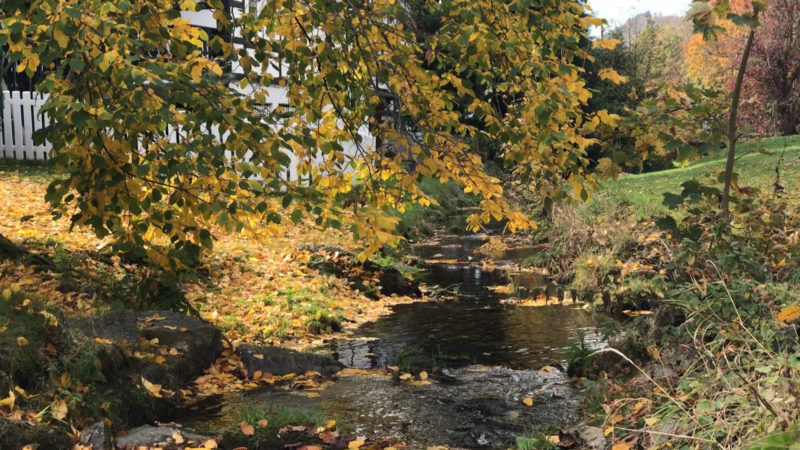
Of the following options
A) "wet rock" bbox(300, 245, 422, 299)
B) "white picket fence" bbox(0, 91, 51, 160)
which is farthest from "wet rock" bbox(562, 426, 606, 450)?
"white picket fence" bbox(0, 91, 51, 160)

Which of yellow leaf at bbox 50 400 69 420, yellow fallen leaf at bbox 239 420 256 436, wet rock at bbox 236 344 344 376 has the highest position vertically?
yellow leaf at bbox 50 400 69 420

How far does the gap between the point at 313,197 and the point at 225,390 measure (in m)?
2.21

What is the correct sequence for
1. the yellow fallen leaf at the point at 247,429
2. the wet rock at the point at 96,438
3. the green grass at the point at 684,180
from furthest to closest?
the green grass at the point at 684,180
the yellow fallen leaf at the point at 247,429
the wet rock at the point at 96,438

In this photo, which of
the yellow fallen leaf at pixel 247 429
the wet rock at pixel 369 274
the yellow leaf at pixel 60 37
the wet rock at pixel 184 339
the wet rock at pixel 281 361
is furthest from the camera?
the wet rock at pixel 369 274

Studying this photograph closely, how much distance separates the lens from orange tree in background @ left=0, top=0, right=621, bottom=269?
4.07 m

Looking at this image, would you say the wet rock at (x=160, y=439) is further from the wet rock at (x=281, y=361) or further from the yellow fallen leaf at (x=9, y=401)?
the wet rock at (x=281, y=361)

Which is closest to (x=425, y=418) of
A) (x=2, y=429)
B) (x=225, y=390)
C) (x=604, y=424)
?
(x=604, y=424)

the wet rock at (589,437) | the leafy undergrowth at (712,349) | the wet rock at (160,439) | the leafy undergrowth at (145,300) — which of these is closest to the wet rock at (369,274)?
the leafy undergrowth at (145,300)

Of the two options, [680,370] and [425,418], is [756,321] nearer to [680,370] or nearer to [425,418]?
[680,370]

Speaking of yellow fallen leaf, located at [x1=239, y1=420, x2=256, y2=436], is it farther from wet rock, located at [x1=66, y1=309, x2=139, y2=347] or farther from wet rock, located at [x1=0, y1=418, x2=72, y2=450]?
wet rock, located at [x1=66, y1=309, x2=139, y2=347]

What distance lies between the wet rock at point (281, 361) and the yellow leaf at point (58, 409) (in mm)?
2083

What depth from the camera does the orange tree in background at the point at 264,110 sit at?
4070mm

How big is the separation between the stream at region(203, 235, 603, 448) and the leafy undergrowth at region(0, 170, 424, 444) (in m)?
0.50

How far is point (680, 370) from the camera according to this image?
4820 mm
